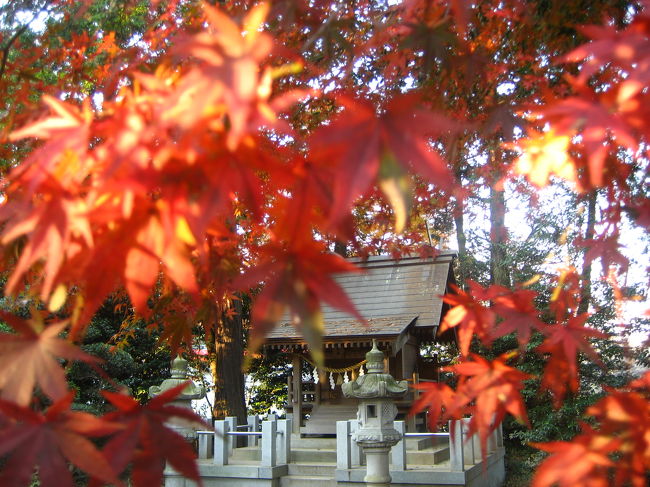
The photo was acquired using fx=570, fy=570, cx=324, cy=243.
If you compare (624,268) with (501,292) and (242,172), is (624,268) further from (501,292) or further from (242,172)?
(242,172)

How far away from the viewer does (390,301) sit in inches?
461

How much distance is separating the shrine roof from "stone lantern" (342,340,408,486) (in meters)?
3.13

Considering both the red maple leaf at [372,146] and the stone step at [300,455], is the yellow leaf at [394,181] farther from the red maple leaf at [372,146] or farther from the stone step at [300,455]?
the stone step at [300,455]

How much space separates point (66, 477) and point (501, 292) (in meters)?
1.62

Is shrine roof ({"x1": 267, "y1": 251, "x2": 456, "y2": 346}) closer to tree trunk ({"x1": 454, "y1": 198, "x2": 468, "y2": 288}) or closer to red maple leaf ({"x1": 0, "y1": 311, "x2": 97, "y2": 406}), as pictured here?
tree trunk ({"x1": 454, "y1": 198, "x2": 468, "y2": 288})

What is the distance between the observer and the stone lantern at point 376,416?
6352 millimetres

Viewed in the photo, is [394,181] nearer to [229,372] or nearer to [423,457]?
[423,457]

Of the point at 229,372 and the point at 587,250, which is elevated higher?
the point at 587,250

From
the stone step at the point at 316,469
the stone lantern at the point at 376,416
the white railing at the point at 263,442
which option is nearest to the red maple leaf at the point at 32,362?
the stone lantern at the point at 376,416

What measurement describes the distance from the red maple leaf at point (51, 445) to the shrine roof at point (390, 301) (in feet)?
28.8

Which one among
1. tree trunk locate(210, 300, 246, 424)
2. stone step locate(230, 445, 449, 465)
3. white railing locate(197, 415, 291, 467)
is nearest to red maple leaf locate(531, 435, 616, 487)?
white railing locate(197, 415, 291, 467)

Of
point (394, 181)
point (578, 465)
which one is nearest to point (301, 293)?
point (394, 181)

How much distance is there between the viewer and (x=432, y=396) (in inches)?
84.0

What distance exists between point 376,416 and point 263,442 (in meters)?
2.26
